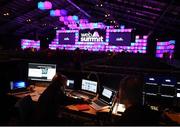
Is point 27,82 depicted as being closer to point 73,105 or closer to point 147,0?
point 73,105

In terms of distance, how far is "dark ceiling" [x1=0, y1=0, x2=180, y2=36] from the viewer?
1218cm

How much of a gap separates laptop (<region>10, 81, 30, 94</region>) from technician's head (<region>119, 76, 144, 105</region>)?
2.18 meters

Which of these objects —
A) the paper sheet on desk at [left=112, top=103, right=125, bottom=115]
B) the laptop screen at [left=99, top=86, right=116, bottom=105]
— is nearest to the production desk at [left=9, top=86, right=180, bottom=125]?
the paper sheet on desk at [left=112, top=103, right=125, bottom=115]

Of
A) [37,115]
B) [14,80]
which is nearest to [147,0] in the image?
[14,80]

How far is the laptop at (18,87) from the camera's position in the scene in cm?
395

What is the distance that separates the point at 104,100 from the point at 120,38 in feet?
46.7

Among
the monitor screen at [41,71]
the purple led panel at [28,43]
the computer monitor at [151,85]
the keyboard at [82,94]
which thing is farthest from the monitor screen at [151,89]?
the purple led panel at [28,43]

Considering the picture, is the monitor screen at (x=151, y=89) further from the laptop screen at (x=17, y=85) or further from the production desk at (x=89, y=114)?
the laptop screen at (x=17, y=85)

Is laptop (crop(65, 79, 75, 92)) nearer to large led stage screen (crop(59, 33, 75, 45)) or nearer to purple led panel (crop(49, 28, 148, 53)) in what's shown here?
purple led panel (crop(49, 28, 148, 53))

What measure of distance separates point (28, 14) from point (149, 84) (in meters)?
16.8

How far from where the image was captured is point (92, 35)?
60.9ft

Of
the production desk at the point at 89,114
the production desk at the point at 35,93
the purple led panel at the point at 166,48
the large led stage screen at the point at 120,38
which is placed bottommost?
the production desk at the point at 89,114

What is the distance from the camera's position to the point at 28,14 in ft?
60.1

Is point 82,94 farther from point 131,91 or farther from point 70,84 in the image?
point 131,91
